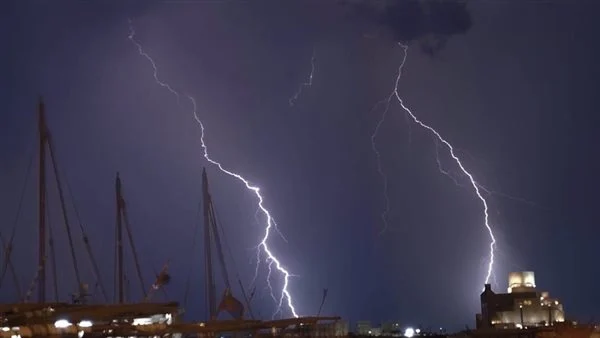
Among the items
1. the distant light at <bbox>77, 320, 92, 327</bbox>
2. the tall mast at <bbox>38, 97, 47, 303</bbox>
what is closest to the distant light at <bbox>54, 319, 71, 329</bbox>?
the distant light at <bbox>77, 320, 92, 327</bbox>

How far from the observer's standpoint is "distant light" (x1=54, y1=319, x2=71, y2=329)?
23.2m

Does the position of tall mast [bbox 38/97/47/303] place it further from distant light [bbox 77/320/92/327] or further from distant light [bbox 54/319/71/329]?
Answer: distant light [bbox 54/319/71/329]

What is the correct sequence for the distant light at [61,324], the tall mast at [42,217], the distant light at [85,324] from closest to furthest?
the distant light at [61,324] → the distant light at [85,324] → the tall mast at [42,217]

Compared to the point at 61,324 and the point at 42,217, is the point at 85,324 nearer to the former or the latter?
the point at 61,324

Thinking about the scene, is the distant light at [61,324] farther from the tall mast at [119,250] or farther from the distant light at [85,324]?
the tall mast at [119,250]

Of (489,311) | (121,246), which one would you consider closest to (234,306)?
(121,246)

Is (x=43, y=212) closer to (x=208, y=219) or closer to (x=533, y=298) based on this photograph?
(x=208, y=219)

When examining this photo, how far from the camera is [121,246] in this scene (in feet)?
118

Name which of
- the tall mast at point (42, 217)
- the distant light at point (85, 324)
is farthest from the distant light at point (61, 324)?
the tall mast at point (42, 217)

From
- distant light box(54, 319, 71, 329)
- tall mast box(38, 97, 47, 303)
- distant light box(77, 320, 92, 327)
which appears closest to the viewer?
distant light box(54, 319, 71, 329)

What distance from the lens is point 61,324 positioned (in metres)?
23.9

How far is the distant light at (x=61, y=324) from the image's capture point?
23250 mm

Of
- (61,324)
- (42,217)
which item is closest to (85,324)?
(61,324)

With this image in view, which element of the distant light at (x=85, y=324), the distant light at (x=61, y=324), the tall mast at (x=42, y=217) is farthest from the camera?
the tall mast at (x=42, y=217)
